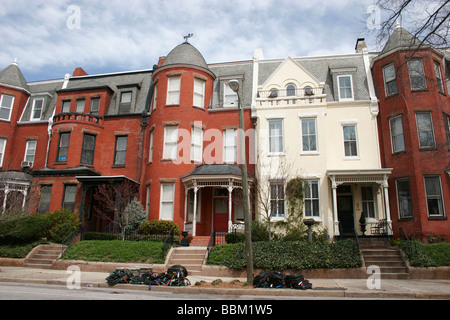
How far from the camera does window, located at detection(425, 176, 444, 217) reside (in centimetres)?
1683

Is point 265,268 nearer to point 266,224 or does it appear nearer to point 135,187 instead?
point 266,224

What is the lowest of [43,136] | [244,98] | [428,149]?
[428,149]

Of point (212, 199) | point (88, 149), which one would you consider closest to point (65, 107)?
point (88, 149)

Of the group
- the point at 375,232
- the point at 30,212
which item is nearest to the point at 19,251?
the point at 30,212

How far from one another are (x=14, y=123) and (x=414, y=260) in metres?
26.2

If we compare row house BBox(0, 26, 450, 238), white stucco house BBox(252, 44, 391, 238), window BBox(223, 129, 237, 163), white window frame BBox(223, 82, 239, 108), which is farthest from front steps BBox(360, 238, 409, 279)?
white window frame BBox(223, 82, 239, 108)

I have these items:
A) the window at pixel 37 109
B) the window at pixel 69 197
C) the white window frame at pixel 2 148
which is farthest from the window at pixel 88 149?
the white window frame at pixel 2 148

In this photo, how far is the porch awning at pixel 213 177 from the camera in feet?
60.5

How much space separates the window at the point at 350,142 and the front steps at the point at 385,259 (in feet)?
18.0

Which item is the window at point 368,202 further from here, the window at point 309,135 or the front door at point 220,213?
the front door at point 220,213

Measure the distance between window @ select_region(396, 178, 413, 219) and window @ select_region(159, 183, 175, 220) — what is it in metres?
12.3

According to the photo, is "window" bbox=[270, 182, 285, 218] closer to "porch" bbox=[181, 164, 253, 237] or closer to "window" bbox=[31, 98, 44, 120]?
"porch" bbox=[181, 164, 253, 237]

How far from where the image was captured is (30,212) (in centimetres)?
2030

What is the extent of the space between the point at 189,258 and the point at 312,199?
7.27m
